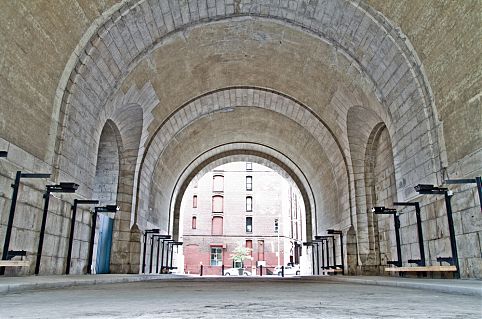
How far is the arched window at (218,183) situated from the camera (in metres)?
43.6

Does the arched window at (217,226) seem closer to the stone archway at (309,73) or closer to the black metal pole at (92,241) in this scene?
the stone archway at (309,73)

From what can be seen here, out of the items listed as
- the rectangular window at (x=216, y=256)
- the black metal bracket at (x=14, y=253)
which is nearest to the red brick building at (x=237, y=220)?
the rectangular window at (x=216, y=256)

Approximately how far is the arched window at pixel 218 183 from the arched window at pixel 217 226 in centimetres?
310

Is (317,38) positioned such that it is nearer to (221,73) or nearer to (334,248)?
(221,73)

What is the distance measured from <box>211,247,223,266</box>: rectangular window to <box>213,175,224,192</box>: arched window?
6.42m

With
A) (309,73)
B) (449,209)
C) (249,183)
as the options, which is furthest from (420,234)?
(249,183)

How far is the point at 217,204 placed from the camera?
→ 43.3 meters

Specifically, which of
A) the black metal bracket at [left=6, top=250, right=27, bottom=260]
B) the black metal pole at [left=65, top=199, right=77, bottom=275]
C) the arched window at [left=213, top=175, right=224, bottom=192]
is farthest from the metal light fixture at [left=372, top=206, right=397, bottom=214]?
the arched window at [left=213, top=175, right=224, bottom=192]

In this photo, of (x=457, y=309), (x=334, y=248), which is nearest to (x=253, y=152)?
(x=334, y=248)

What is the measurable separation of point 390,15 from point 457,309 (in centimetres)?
685

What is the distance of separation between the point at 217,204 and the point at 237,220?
284cm

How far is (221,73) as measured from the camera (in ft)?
43.4

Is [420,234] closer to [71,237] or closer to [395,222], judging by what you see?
[395,222]

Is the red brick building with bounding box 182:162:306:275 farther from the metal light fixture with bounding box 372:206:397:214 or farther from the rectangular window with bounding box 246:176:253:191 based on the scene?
the metal light fixture with bounding box 372:206:397:214
